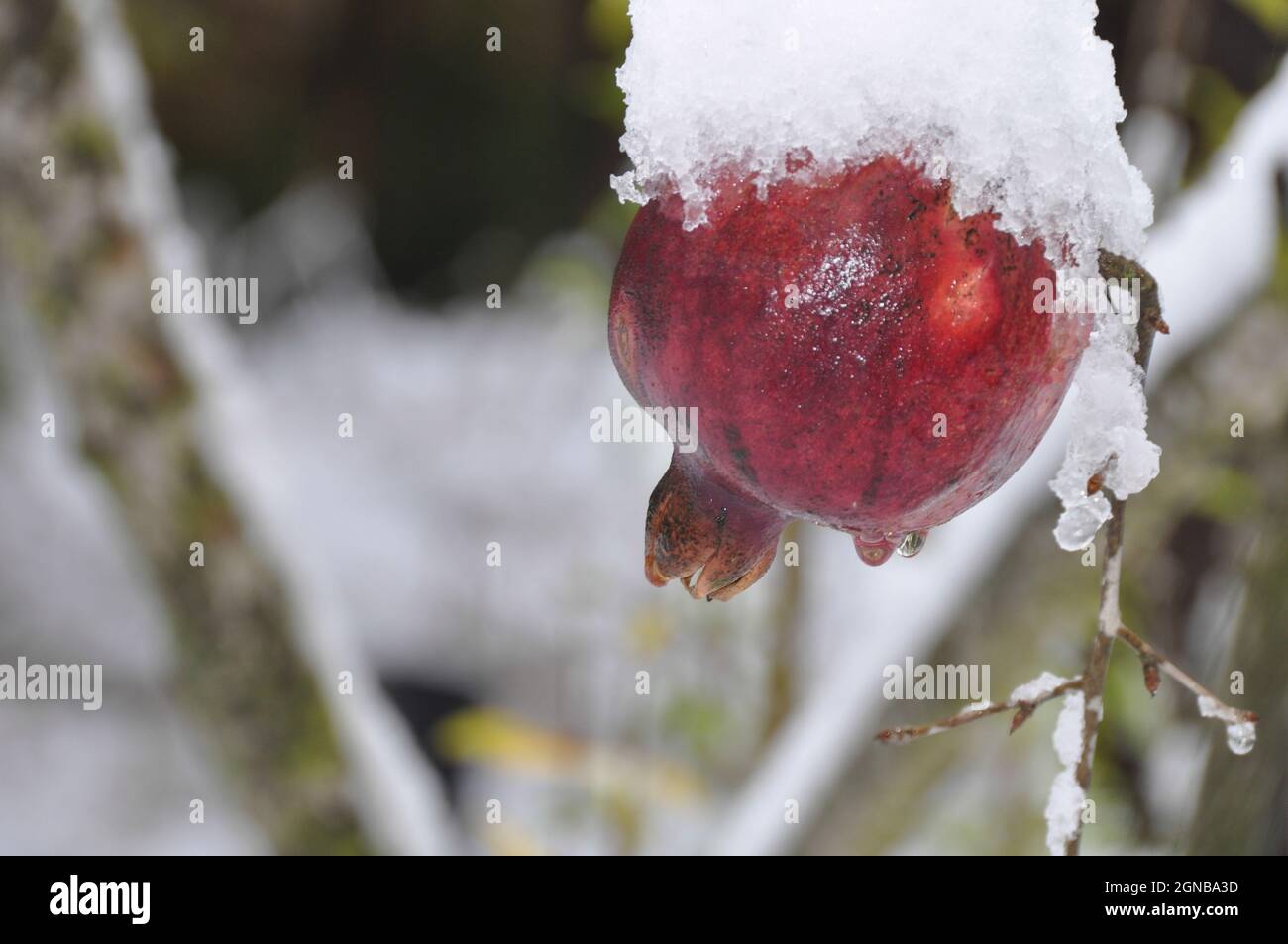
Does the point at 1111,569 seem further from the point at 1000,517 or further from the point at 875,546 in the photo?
the point at 1000,517

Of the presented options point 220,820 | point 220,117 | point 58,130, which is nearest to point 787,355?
point 58,130

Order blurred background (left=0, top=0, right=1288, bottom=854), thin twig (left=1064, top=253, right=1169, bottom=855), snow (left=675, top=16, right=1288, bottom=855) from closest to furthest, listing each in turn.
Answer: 1. thin twig (left=1064, top=253, right=1169, bottom=855)
2. snow (left=675, top=16, right=1288, bottom=855)
3. blurred background (left=0, top=0, right=1288, bottom=854)

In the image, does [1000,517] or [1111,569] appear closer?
[1111,569]

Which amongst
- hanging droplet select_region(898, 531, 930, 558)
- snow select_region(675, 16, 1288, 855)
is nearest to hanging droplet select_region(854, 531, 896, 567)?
hanging droplet select_region(898, 531, 930, 558)

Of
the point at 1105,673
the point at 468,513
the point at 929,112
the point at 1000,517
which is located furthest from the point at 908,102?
the point at 468,513

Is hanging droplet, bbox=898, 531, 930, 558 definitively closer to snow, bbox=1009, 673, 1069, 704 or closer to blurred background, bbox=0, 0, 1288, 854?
snow, bbox=1009, 673, 1069, 704

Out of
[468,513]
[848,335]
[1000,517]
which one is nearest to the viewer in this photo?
[848,335]
